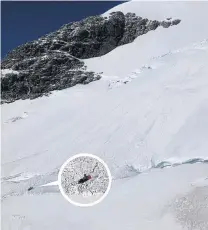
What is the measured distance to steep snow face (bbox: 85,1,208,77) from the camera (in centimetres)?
5838

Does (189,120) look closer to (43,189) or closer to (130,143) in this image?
(130,143)

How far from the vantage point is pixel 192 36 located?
59219 mm

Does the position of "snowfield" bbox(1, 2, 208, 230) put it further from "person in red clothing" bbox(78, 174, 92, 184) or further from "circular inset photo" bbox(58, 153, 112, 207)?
"person in red clothing" bbox(78, 174, 92, 184)

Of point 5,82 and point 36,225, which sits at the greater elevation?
point 36,225

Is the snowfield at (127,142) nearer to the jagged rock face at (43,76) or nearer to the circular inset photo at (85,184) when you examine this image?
the circular inset photo at (85,184)

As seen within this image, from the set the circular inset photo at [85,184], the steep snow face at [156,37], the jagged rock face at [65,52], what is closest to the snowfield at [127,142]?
the steep snow face at [156,37]

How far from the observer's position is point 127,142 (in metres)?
33.5

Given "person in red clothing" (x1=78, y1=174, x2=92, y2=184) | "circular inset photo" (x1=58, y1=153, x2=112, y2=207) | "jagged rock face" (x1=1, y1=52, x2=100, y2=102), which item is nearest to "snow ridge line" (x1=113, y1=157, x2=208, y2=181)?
"circular inset photo" (x1=58, y1=153, x2=112, y2=207)

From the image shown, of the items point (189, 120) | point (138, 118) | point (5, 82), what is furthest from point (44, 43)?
point (189, 120)

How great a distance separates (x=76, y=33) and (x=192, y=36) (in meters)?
19.3

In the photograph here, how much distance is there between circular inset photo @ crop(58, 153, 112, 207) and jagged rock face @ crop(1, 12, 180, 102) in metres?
35.3

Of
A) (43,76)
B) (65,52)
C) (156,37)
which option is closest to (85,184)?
(43,76)

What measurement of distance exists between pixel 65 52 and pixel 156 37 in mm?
13810

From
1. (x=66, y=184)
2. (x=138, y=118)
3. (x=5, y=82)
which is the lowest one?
(x=5, y=82)
